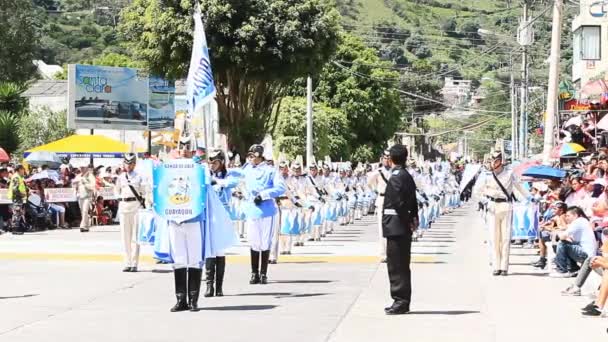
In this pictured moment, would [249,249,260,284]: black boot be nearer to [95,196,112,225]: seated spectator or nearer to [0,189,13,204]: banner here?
[0,189,13,204]: banner

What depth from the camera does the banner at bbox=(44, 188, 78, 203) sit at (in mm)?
35219

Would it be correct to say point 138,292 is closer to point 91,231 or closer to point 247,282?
point 247,282

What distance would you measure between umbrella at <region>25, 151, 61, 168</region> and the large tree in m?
4.73

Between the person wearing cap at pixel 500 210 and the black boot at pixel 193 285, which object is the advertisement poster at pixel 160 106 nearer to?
the person wearing cap at pixel 500 210

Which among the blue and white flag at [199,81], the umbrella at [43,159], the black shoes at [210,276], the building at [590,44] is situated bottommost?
the black shoes at [210,276]

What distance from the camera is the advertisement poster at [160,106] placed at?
54688mm

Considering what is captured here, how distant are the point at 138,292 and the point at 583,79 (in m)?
43.9

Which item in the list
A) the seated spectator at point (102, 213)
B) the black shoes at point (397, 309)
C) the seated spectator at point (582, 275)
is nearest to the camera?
the black shoes at point (397, 309)

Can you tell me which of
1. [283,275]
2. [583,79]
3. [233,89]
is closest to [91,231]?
[233,89]

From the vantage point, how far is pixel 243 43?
132ft

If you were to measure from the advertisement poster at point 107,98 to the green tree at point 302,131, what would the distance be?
32.7 feet

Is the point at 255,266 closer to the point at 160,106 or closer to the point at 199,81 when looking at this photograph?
the point at 199,81

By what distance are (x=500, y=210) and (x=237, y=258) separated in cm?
583

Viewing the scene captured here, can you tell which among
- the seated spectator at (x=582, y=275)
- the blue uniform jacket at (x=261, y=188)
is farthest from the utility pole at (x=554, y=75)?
the seated spectator at (x=582, y=275)
